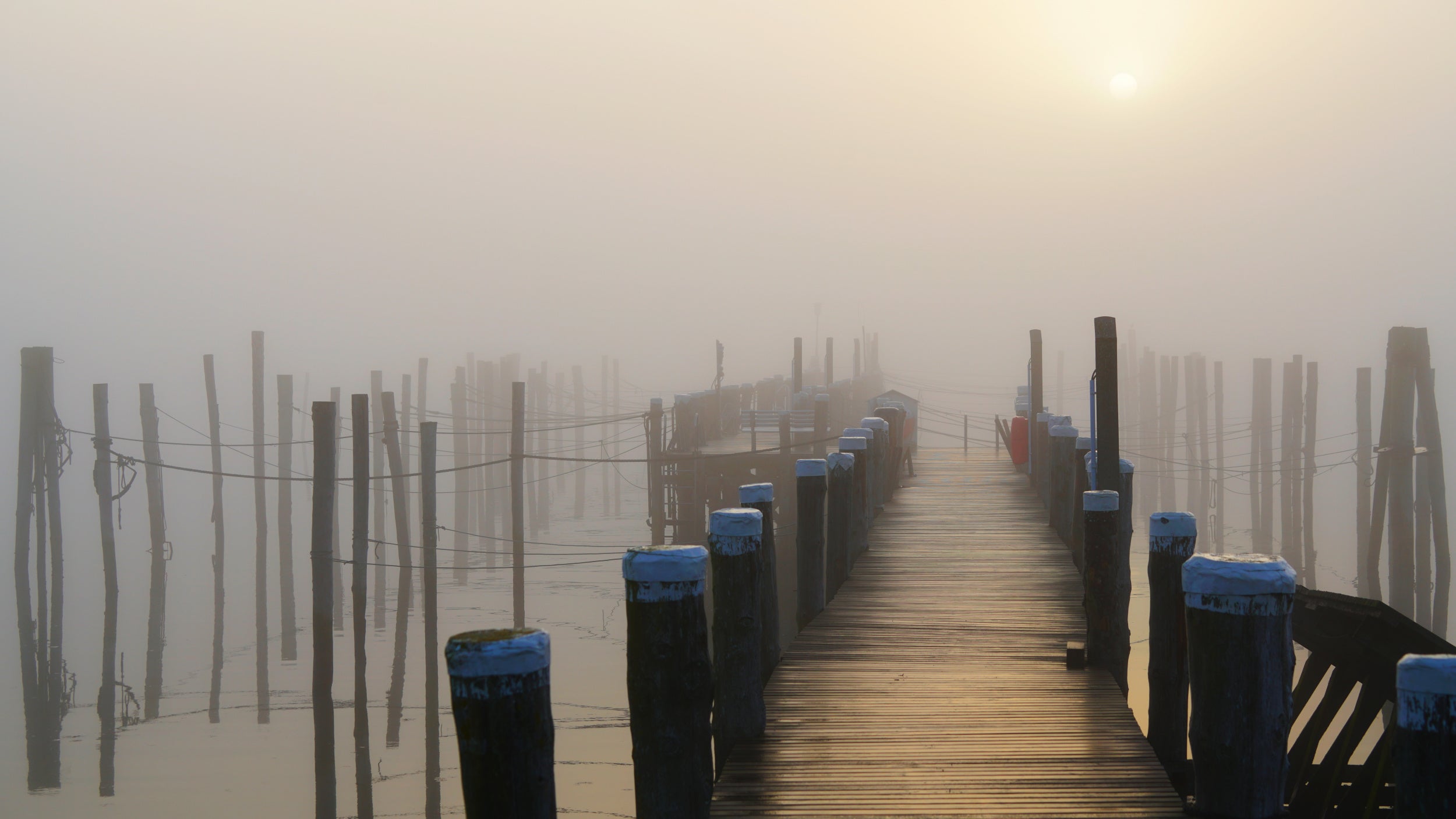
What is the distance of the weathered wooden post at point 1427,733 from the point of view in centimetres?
286

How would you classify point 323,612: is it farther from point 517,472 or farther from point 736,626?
point 736,626

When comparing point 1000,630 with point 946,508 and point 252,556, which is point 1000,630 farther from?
point 252,556

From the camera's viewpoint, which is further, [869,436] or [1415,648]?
[869,436]

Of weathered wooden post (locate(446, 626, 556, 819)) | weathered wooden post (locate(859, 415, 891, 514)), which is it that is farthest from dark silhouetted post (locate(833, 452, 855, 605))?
weathered wooden post (locate(446, 626, 556, 819))

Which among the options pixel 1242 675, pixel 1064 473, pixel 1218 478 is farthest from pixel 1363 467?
pixel 1242 675

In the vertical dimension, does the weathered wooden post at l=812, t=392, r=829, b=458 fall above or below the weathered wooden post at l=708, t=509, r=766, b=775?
above

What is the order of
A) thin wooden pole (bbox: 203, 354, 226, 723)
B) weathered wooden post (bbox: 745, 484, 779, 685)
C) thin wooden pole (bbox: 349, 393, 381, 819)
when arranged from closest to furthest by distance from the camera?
weathered wooden post (bbox: 745, 484, 779, 685) → thin wooden pole (bbox: 349, 393, 381, 819) → thin wooden pole (bbox: 203, 354, 226, 723)

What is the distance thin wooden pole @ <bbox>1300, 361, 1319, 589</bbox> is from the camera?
1161 inches

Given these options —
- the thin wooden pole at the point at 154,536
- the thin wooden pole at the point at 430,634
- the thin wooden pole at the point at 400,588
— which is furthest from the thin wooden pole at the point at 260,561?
the thin wooden pole at the point at 430,634

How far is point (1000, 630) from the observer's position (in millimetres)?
8047

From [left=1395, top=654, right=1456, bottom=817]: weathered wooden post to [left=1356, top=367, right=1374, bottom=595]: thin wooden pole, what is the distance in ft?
78.5

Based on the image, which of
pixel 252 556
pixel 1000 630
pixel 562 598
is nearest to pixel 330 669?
pixel 1000 630

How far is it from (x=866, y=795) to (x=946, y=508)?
33.2 feet

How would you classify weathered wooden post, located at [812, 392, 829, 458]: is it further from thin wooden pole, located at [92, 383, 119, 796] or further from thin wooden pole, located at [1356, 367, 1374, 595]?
thin wooden pole, located at [92, 383, 119, 796]
